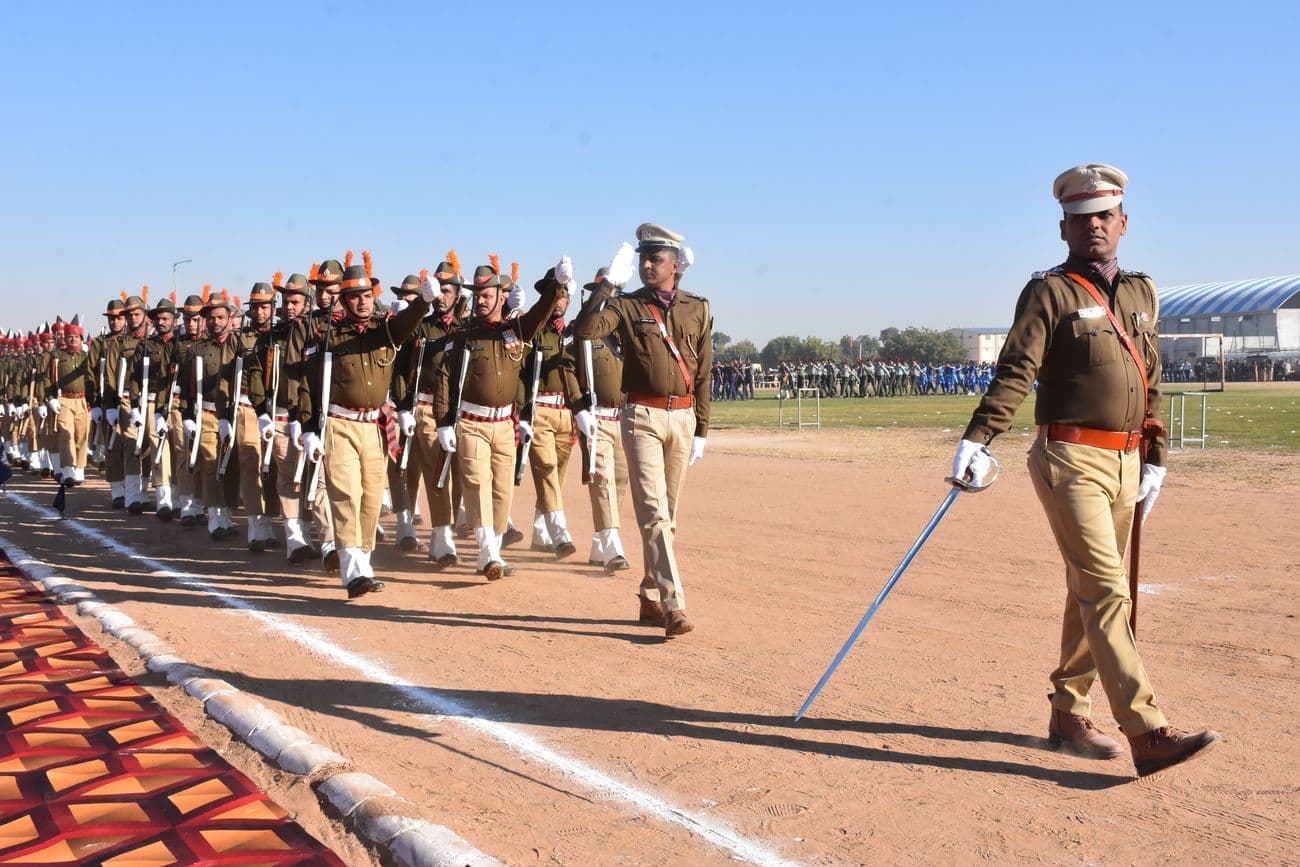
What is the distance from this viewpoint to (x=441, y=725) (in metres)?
5.52

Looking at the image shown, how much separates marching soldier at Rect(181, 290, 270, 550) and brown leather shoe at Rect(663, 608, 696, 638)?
16.7 ft

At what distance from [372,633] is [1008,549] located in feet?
16.9

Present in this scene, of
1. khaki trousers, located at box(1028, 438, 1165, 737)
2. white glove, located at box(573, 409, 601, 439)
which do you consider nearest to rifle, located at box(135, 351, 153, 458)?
white glove, located at box(573, 409, 601, 439)

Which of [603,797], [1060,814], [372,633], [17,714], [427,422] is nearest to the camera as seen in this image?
[1060,814]

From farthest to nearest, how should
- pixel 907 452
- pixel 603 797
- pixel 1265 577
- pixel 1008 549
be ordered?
pixel 907 452, pixel 1008 549, pixel 1265 577, pixel 603 797

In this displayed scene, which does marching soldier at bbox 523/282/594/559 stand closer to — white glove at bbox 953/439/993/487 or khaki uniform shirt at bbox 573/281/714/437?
khaki uniform shirt at bbox 573/281/714/437

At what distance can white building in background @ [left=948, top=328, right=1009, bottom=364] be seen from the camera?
10469 cm

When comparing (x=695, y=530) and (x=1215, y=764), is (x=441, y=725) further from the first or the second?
(x=695, y=530)

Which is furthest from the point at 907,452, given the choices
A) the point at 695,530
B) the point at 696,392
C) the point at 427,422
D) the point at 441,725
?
the point at 441,725

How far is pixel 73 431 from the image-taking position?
18.0 metres

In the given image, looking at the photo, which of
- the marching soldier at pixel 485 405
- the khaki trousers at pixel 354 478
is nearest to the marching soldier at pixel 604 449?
the marching soldier at pixel 485 405

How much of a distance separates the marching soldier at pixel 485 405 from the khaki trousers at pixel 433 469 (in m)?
0.33

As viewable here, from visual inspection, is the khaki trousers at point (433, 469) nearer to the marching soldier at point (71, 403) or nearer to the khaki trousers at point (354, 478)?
the khaki trousers at point (354, 478)

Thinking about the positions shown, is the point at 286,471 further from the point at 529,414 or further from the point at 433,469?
the point at 529,414
